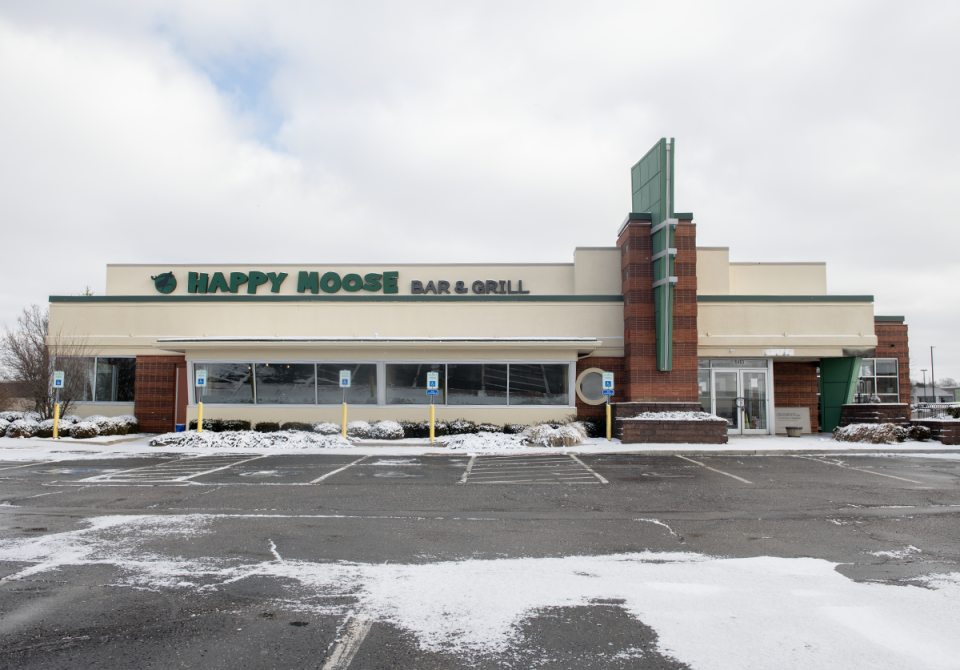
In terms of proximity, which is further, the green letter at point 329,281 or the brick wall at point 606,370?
the green letter at point 329,281

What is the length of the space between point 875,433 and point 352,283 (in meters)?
19.1

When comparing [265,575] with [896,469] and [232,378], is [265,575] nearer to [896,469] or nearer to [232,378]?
[896,469]

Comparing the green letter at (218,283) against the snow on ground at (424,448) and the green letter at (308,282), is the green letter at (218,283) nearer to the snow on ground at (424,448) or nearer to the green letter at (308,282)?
the green letter at (308,282)

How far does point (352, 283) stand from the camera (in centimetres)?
2502

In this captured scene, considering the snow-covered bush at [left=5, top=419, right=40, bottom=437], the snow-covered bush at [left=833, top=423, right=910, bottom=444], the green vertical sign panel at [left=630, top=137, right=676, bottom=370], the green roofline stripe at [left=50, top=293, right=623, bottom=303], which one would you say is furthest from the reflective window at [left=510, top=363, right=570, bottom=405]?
the snow-covered bush at [left=5, top=419, right=40, bottom=437]

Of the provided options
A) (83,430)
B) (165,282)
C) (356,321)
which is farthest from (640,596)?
(165,282)

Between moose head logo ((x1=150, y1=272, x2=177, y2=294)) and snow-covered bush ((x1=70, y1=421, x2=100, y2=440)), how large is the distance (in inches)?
240

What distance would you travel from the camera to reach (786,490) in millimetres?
11438

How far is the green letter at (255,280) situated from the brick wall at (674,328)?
46.3 feet

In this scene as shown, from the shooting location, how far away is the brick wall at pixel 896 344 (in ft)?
97.3

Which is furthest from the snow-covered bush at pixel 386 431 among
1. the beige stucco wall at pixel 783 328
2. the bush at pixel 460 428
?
the beige stucco wall at pixel 783 328

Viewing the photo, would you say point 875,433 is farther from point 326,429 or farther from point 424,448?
point 326,429

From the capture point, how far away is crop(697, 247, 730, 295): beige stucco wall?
24.7m

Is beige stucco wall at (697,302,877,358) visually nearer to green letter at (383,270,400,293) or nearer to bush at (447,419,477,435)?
bush at (447,419,477,435)
